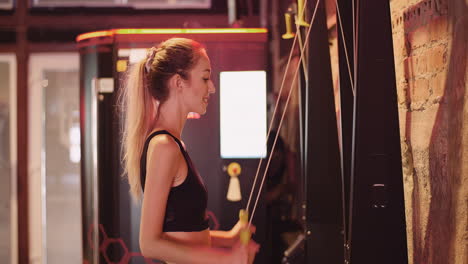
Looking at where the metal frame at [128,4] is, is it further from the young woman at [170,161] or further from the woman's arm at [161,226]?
the woman's arm at [161,226]

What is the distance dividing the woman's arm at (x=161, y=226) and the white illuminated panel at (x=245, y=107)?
223cm

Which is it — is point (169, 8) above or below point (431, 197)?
above

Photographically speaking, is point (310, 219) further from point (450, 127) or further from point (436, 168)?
point (450, 127)

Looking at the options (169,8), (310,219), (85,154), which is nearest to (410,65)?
(310,219)

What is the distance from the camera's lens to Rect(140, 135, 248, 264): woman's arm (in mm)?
1414

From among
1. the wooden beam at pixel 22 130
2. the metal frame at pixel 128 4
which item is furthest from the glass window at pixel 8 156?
the metal frame at pixel 128 4

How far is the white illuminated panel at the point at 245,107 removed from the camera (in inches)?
145

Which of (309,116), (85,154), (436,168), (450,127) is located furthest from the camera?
(85,154)

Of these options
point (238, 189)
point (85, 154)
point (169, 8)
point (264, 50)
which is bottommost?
point (238, 189)

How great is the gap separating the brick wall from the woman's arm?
53cm

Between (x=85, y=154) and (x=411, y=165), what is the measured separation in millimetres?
2680

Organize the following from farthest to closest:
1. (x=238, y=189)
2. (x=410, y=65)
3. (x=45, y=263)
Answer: (x=45, y=263) → (x=238, y=189) → (x=410, y=65)

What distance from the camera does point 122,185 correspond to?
3.79 meters

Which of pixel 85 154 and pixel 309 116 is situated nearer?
pixel 309 116
